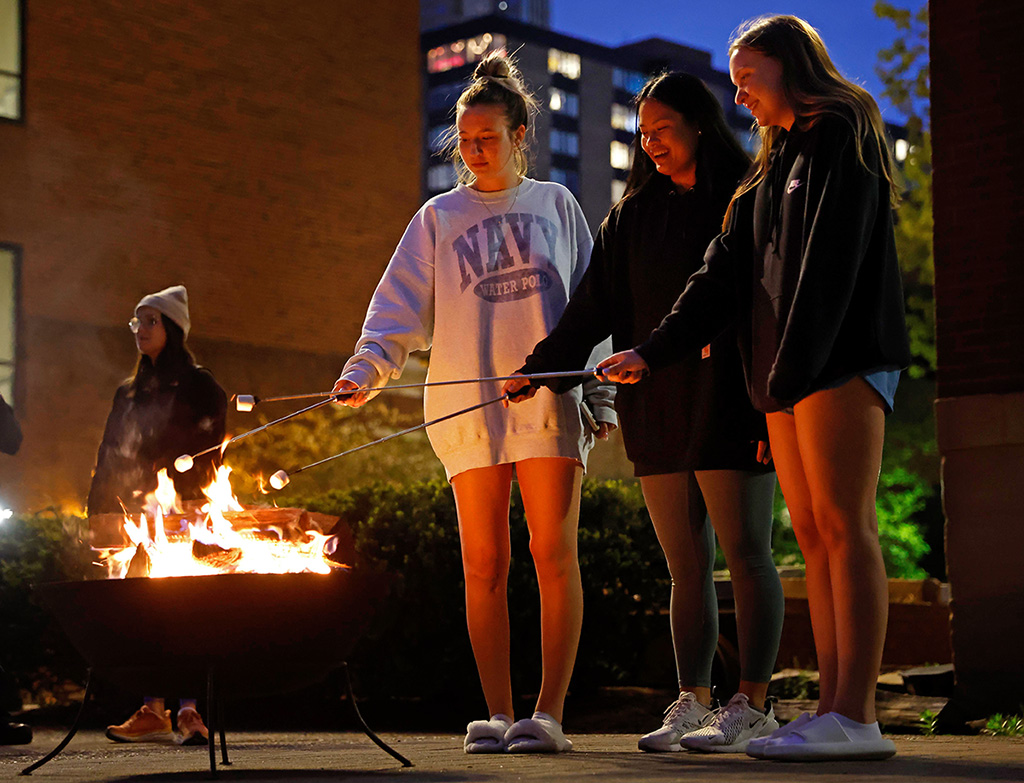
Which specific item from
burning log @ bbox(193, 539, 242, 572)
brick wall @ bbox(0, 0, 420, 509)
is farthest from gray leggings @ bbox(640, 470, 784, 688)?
brick wall @ bbox(0, 0, 420, 509)

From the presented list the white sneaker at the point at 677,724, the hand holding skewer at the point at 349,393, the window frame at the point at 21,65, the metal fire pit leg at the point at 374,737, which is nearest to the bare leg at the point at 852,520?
the white sneaker at the point at 677,724

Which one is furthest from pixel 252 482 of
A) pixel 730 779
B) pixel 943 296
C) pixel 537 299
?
pixel 730 779

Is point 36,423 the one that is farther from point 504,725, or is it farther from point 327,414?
point 504,725

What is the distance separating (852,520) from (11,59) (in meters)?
13.3

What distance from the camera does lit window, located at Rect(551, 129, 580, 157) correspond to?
9600 centimetres

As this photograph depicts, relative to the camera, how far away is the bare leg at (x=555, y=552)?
462cm

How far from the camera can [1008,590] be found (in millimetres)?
6547

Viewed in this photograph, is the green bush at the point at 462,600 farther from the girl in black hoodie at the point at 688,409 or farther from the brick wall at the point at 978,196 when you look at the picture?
the girl in black hoodie at the point at 688,409

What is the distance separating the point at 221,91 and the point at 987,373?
11.8 m

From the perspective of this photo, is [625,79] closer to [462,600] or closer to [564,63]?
[564,63]

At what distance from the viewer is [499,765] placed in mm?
3877

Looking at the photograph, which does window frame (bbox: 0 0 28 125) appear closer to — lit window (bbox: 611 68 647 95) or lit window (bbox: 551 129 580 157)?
lit window (bbox: 551 129 580 157)

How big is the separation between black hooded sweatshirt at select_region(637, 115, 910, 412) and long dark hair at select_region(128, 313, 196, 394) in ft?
9.90

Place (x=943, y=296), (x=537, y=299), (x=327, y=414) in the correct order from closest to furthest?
(x=537, y=299) < (x=943, y=296) < (x=327, y=414)
